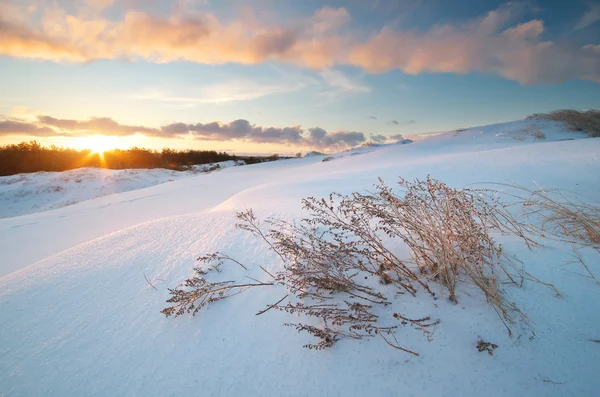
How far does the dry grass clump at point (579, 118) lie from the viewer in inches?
353

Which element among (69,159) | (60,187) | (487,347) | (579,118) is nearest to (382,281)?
(487,347)

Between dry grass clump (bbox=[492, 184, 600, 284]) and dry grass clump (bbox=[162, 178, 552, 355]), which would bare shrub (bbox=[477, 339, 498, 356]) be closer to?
dry grass clump (bbox=[162, 178, 552, 355])

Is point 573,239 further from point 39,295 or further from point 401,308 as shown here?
point 39,295

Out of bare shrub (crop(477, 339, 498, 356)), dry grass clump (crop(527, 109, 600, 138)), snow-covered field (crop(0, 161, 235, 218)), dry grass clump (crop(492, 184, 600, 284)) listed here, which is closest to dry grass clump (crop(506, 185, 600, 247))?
dry grass clump (crop(492, 184, 600, 284))

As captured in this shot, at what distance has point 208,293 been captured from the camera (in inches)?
71.8

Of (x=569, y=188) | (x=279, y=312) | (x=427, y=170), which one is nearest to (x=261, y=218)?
(x=279, y=312)

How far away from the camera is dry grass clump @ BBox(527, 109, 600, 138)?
897 centimetres

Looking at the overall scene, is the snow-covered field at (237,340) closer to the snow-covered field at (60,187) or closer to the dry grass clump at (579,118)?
the dry grass clump at (579,118)

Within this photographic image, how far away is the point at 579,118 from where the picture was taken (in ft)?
30.8

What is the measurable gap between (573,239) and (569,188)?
1.34 metres

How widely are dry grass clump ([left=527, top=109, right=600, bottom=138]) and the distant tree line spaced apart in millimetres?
18539

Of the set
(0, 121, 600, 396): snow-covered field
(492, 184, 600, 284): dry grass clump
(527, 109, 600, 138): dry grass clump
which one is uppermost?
(527, 109, 600, 138): dry grass clump

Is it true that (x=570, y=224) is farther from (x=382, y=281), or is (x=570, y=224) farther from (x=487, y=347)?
(x=382, y=281)

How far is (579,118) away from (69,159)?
1031 inches
